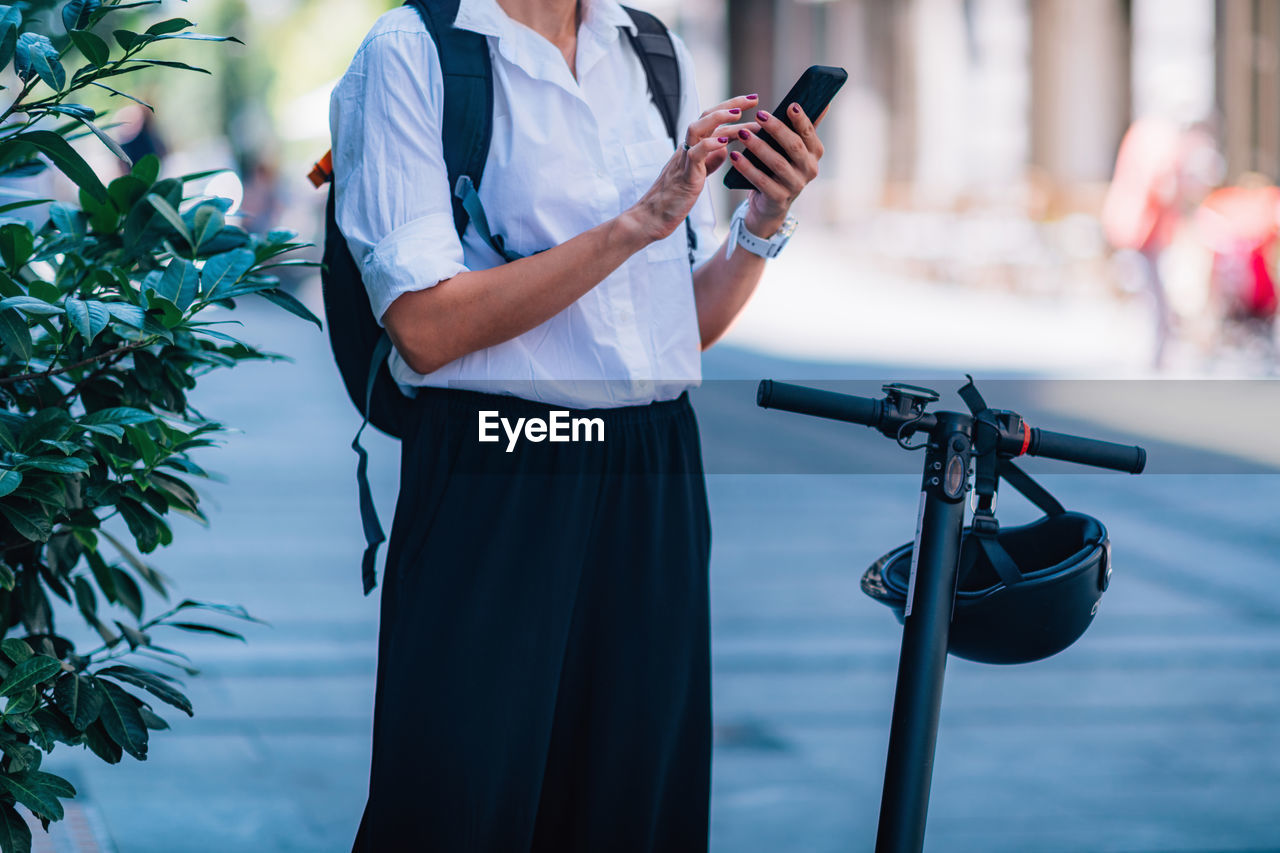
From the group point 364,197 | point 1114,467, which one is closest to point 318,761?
point 364,197

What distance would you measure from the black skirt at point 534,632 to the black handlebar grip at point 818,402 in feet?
1.03

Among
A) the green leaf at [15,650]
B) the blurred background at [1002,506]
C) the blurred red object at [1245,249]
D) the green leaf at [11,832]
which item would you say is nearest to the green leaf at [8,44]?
the blurred background at [1002,506]

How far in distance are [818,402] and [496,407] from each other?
45cm

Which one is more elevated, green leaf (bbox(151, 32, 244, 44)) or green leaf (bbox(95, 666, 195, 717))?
green leaf (bbox(151, 32, 244, 44))

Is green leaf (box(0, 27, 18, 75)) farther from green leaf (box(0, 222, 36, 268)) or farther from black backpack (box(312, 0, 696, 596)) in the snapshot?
black backpack (box(312, 0, 696, 596))

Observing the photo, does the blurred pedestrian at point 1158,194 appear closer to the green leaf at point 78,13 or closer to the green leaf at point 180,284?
the green leaf at point 180,284

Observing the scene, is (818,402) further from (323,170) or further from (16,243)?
(16,243)

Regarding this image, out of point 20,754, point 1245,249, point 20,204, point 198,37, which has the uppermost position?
point 1245,249

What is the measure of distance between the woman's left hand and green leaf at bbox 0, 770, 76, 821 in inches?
46.5

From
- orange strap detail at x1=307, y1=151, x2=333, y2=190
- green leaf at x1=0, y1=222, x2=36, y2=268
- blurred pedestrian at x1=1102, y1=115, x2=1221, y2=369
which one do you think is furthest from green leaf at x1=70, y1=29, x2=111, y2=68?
blurred pedestrian at x1=1102, y1=115, x2=1221, y2=369

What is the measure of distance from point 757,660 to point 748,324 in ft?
35.1

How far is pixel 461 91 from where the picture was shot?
191 cm

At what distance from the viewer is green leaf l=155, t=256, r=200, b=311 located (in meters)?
1.93

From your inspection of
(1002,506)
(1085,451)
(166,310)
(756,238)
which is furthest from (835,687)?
(166,310)
